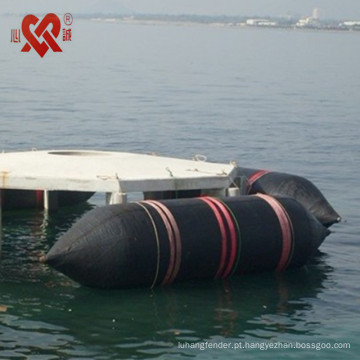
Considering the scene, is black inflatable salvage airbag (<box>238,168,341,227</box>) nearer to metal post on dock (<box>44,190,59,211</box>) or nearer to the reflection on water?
the reflection on water

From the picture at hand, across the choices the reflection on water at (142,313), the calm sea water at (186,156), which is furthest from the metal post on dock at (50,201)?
the reflection on water at (142,313)

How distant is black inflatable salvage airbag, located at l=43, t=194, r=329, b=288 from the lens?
808 inches

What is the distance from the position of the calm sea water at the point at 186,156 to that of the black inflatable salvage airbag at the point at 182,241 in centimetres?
45

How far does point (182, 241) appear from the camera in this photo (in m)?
21.0

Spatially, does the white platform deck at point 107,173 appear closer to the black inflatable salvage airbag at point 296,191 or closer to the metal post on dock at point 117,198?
Answer: the metal post on dock at point 117,198

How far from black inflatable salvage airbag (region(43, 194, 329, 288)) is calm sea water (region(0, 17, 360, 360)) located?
45 centimetres

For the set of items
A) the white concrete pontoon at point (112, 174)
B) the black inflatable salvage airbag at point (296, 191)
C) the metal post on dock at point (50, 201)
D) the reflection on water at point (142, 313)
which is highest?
the white concrete pontoon at point (112, 174)

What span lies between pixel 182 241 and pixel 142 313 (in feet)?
4.79

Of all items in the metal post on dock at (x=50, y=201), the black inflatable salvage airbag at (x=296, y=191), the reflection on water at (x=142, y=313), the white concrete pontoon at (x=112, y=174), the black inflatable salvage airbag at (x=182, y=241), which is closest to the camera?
the reflection on water at (x=142, y=313)

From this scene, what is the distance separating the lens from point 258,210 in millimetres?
22188

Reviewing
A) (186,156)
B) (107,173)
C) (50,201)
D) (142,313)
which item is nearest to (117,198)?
(107,173)

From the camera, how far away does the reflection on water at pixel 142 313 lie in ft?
62.5

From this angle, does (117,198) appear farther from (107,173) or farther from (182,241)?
(182,241)

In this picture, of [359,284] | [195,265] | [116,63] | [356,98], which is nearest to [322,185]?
[359,284]
